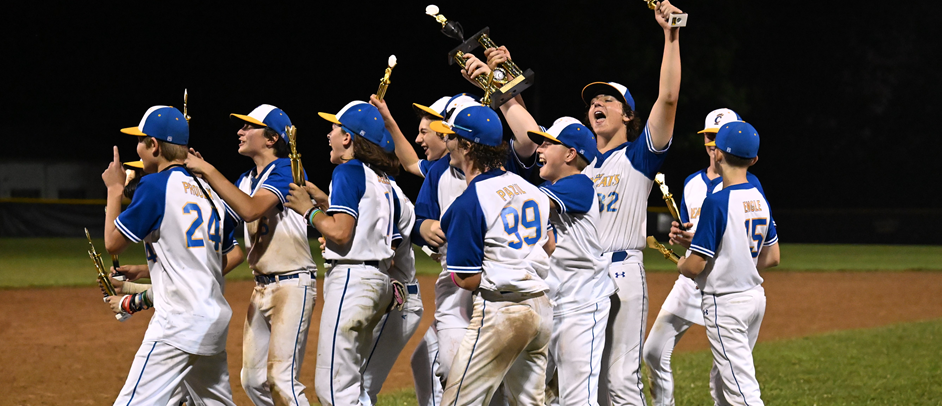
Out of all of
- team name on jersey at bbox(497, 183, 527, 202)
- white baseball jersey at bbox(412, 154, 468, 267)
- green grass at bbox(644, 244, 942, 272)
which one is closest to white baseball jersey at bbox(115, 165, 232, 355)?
white baseball jersey at bbox(412, 154, 468, 267)

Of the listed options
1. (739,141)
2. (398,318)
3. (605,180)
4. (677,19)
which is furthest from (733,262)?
(398,318)

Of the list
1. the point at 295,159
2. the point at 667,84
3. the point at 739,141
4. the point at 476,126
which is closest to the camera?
the point at 476,126

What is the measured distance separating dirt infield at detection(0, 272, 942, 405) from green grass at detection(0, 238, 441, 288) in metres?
1.04

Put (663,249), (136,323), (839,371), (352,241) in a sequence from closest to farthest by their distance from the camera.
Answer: (352,241) → (663,249) → (839,371) → (136,323)

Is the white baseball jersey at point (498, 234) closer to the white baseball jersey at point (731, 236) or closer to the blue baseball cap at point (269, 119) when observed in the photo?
the white baseball jersey at point (731, 236)

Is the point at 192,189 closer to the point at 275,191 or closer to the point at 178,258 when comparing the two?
the point at 178,258

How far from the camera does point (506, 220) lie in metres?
3.83

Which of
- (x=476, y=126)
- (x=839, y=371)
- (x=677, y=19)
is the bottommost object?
(x=839, y=371)

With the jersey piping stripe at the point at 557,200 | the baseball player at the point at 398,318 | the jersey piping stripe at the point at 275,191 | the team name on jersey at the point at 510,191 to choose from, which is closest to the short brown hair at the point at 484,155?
the team name on jersey at the point at 510,191

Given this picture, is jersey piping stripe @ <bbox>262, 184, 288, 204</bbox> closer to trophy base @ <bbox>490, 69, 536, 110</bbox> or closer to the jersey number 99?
trophy base @ <bbox>490, 69, 536, 110</bbox>

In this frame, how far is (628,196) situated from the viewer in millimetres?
4723

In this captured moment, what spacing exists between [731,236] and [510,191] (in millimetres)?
1456

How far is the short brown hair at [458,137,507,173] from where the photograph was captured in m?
3.96

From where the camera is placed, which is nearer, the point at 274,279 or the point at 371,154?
the point at 371,154
